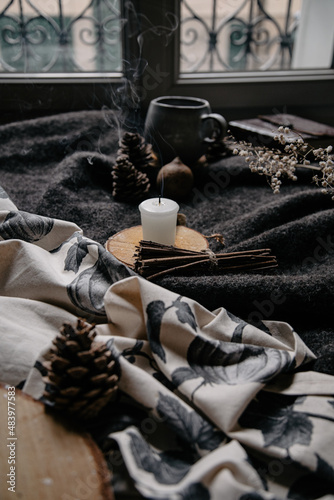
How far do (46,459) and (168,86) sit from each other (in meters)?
1.23

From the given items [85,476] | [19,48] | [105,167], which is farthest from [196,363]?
[19,48]

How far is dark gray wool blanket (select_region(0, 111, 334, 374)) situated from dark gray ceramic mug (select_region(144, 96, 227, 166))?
90 millimetres

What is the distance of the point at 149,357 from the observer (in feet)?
1.88

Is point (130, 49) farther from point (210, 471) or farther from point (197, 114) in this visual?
point (210, 471)

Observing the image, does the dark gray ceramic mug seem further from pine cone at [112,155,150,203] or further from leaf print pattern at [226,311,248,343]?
leaf print pattern at [226,311,248,343]

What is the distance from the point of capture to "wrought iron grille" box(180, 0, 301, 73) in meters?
1.47

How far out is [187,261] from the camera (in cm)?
71

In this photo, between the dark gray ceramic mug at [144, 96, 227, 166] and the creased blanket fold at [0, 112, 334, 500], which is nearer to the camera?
the creased blanket fold at [0, 112, 334, 500]

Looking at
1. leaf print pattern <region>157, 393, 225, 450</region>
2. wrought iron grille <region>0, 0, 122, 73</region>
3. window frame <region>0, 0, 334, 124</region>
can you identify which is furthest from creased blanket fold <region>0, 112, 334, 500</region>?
wrought iron grille <region>0, 0, 122, 73</region>

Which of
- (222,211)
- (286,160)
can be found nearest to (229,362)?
(286,160)

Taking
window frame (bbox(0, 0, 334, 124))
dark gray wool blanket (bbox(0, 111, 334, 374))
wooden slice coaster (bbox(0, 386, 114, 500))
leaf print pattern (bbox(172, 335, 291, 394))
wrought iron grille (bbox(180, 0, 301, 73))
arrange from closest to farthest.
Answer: wooden slice coaster (bbox(0, 386, 114, 500)), leaf print pattern (bbox(172, 335, 291, 394)), dark gray wool blanket (bbox(0, 111, 334, 374)), window frame (bbox(0, 0, 334, 124)), wrought iron grille (bbox(180, 0, 301, 73))

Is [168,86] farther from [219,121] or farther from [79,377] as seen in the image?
[79,377]

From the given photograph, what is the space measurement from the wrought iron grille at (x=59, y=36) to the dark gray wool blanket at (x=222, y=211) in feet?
0.92

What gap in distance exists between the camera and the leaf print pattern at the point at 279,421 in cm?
48
